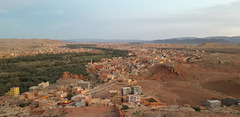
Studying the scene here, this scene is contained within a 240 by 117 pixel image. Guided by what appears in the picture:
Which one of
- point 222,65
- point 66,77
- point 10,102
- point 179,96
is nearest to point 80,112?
point 10,102

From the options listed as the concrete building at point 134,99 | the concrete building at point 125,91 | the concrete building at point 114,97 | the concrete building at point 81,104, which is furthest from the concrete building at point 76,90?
the concrete building at point 134,99

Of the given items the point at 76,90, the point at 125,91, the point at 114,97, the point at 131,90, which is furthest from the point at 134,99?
the point at 76,90

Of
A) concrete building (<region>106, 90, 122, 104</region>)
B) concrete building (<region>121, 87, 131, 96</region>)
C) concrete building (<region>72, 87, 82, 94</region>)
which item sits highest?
concrete building (<region>121, 87, 131, 96</region>)

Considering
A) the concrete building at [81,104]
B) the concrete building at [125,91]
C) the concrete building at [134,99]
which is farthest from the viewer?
the concrete building at [125,91]

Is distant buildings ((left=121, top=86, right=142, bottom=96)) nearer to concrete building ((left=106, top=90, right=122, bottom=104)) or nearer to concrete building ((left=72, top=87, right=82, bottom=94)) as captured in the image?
concrete building ((left=106, top=90, right=122, bottom=104))

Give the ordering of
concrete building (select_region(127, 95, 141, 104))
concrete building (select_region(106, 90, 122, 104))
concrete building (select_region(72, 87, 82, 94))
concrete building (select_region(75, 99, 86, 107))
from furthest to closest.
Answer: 1. concrete building (select_region(72, 87, 82, 94))
2. concrete building (select_region(106, 90, 122, 104))
3. concrete building (select_region(127, 95, 141, 104))
4. concrete building (select_region(75, 99, 86, 107))

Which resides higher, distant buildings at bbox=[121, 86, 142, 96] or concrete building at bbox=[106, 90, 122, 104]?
distant buildings at bbox=[121, 86, 142, 96]

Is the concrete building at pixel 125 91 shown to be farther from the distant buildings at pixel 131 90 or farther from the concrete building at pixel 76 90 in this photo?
the concrete building at pixel 76 90

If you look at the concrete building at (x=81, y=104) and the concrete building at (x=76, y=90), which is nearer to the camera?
the concrete building at (x=81, y=104)

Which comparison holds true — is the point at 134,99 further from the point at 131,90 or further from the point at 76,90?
the point at 76,90

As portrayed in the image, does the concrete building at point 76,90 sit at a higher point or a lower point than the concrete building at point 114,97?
lower

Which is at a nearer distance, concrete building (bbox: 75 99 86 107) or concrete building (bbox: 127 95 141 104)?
concrete building (bbox: 75 99 86 107)

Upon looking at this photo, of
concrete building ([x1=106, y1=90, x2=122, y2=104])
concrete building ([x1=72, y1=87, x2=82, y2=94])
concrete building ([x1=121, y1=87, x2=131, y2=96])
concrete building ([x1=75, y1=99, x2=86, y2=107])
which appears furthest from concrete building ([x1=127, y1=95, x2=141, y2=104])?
concrete building ([x1=72, y1=87, x2=82, y2=94])
